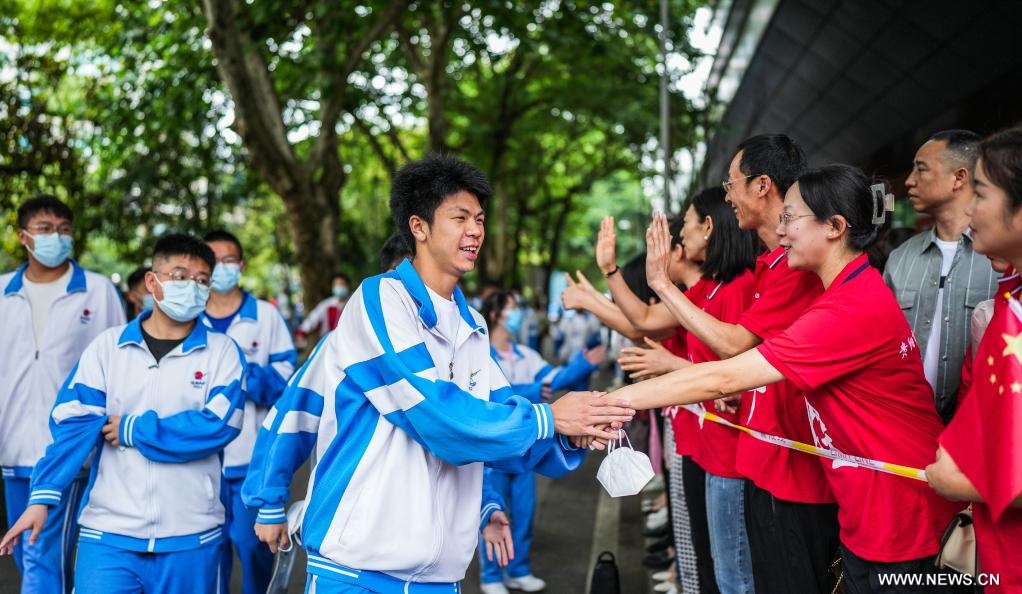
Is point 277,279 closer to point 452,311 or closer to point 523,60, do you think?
point 523,60

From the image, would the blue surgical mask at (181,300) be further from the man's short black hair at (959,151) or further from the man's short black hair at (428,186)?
the man's short black hair at (959,151)

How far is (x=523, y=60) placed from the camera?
→ 2064 cm

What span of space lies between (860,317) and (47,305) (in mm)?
4884

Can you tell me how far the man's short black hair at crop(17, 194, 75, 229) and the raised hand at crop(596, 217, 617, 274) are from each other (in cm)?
346

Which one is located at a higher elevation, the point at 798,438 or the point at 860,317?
the point at 860,317

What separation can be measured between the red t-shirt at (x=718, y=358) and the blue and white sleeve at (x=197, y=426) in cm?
221

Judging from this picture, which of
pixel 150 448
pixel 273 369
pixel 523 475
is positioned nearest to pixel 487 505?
pixel 150 448

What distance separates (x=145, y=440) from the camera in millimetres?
4152

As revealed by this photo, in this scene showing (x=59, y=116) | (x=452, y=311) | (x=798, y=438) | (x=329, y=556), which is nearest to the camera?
(x=329, y=556)

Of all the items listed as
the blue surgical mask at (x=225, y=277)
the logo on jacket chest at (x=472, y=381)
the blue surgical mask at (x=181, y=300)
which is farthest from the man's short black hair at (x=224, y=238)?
the logo on jacket chest at (x=472, y=381)

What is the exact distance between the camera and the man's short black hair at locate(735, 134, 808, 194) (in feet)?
13.8

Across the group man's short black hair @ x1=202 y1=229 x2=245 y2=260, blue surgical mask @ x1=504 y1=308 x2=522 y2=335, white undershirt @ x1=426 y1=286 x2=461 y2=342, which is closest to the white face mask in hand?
white undershirt @ x1=426 y1=286 x2=461 y2=342

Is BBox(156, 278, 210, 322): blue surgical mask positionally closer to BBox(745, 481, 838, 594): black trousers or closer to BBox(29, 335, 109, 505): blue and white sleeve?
BBox(29, 335, 109, 505): blue and white sleeve

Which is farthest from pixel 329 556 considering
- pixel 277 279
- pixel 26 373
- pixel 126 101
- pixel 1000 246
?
pixel 277 279
